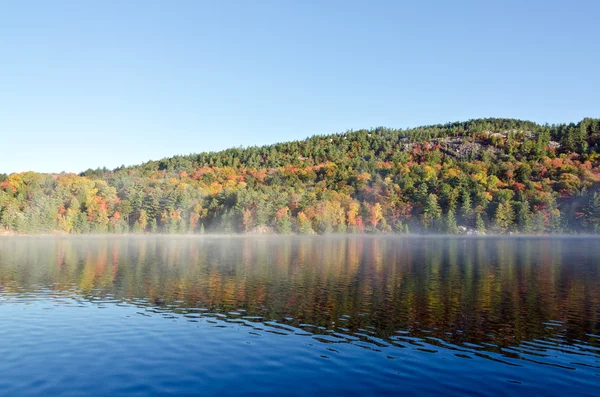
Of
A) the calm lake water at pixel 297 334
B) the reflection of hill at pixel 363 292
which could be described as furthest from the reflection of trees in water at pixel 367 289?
the calm lake water at pixel 297 334

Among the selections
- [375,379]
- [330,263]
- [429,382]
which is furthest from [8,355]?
[330,263]

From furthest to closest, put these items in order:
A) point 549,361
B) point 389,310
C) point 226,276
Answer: point 226,276 → point 389,310 → point 549,361

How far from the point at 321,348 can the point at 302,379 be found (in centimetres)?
559

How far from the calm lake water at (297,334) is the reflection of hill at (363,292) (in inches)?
9.4

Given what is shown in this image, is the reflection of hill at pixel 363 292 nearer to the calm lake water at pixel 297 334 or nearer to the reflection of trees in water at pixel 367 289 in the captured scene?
the reflection of trees in water at pixel 367 289

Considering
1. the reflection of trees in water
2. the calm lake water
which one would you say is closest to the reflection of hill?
the reflection of trees in water

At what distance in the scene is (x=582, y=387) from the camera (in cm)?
2353

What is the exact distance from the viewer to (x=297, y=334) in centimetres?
3356

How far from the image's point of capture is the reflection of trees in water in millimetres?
36759

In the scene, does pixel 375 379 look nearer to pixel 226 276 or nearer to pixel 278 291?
pixel 278 291

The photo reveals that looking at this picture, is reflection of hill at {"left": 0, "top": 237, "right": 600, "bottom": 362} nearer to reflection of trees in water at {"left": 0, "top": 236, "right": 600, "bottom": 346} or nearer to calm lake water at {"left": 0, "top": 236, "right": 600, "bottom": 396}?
reflection of trees in water at {"left": 0, "top": 236, "right": 600, "bottom": 346}

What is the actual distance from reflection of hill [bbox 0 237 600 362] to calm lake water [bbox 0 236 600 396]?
24 centimetres

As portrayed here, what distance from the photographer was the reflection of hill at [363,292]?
35469mm

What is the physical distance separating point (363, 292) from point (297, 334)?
18783mm
